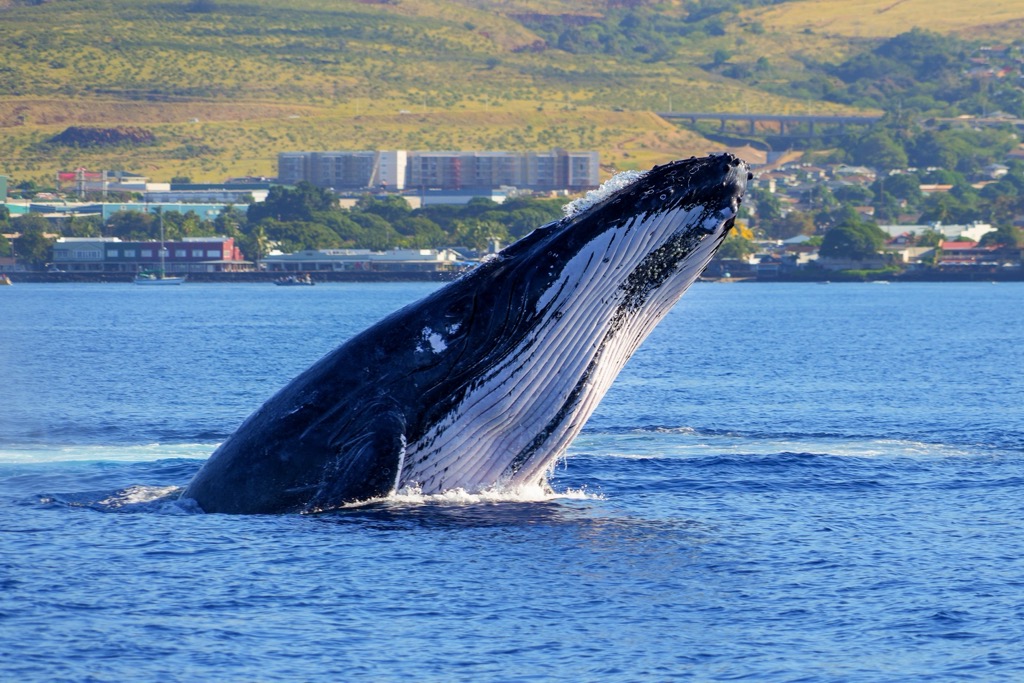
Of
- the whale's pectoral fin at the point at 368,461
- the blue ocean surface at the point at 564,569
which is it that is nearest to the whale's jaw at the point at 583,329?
the whale's pectoral fin at the point at 368,461

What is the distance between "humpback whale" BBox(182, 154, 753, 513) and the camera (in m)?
16.3

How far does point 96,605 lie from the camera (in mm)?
15992

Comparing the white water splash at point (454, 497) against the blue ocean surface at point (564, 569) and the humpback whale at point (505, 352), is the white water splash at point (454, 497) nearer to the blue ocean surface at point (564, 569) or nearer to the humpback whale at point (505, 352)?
the blue ocean surface at point (564, 569)

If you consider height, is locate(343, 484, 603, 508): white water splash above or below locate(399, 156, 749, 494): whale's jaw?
below

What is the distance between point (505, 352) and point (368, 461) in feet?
5.65

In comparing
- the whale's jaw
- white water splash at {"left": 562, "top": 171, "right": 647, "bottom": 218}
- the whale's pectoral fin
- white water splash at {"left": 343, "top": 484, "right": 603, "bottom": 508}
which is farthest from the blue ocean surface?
white water splash at {"left": 562, "top": 171, "right": 647, "bottom": 218}

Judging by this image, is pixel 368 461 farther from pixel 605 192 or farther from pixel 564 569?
pixel 605 192

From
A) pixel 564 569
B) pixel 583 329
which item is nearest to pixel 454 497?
pixel 564 569

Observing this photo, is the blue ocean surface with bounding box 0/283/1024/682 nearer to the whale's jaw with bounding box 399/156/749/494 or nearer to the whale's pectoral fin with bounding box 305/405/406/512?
the whale's pectoral fin with bounding box 305/405/406/512

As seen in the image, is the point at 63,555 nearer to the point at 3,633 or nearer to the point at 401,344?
the point at 3,633

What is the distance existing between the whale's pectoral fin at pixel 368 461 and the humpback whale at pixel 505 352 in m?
0.01

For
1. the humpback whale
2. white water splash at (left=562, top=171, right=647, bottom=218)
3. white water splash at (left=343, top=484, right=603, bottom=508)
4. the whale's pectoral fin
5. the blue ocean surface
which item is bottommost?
the blue ocean surface

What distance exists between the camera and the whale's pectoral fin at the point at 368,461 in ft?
54.7

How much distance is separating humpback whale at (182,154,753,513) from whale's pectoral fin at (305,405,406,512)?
0.01 metres
